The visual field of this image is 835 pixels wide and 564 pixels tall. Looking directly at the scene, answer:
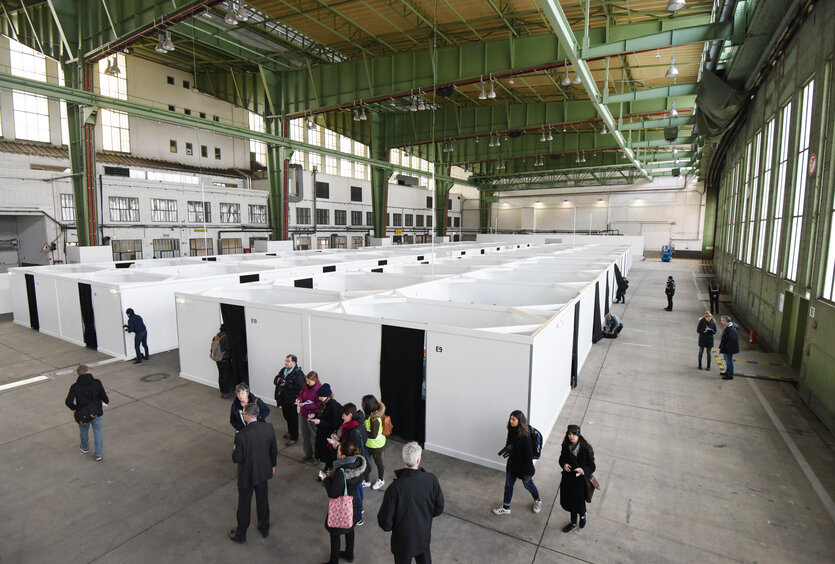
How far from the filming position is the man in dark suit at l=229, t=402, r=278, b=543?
4641 millimetres

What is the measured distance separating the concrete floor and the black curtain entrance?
6.61 m

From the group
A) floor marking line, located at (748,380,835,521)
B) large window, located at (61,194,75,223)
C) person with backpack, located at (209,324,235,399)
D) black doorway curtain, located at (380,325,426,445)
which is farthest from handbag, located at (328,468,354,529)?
large window, located at (61,194,75,223)

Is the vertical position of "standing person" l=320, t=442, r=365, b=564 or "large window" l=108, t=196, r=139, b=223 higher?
"large window" l=108, t=196, r=139, b=223

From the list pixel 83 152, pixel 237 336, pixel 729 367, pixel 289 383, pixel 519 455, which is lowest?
pixel 729 367

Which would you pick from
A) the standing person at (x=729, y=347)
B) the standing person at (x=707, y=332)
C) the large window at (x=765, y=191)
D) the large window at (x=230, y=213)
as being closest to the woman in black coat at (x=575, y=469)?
the standing person at (x=729, y=347)

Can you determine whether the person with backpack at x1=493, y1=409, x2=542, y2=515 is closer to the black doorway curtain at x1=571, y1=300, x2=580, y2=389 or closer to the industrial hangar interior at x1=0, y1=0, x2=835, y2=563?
the industrial hangar interior at x1=0, y1=0, x2=835, y2=563

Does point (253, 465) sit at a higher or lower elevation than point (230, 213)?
lower

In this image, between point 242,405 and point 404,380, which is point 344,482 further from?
point 404,380

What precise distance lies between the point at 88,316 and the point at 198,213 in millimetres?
21461

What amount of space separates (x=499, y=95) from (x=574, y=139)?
9378 millimetres

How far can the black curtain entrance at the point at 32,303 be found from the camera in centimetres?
1460

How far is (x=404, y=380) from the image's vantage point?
717 cm

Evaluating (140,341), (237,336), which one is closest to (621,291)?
(237,336)

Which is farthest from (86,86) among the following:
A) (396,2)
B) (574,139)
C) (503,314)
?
(574,139)
